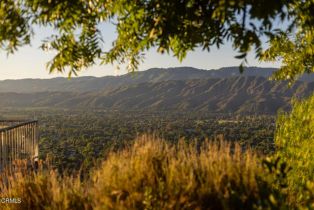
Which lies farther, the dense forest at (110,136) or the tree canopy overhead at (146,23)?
the dense forest at (110,136)

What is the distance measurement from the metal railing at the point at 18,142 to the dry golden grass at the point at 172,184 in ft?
16.0

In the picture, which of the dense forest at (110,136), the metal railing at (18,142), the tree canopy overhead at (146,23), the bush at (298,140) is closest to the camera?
the tree canopy overhead at (146,23)

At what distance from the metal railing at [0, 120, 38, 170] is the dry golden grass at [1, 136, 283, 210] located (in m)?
4.87

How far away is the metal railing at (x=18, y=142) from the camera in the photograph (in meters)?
11.5

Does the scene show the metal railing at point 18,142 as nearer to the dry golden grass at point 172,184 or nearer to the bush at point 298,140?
the dry golden grass at point 172,184

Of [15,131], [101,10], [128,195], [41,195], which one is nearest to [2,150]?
[15,131]

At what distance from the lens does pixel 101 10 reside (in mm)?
7410

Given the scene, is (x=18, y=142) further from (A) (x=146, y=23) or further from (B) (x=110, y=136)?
(B) (x=110, y=136)

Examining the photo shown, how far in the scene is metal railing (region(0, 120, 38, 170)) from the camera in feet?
37.6

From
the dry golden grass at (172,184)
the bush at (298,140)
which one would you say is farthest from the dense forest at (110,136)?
the bush at (298,140)

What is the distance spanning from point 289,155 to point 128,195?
23.2 ft

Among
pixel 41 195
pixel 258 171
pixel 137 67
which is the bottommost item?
pixel 41 195

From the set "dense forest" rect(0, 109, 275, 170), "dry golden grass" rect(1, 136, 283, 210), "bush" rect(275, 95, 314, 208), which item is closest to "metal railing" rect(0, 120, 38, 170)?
"dense forest" rect(0, 109, 275, 170)

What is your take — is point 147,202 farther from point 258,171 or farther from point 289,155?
point 289,155
